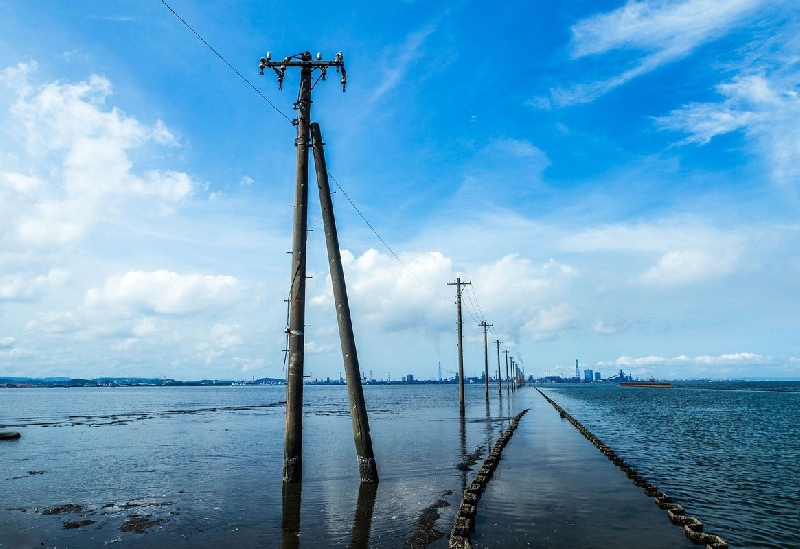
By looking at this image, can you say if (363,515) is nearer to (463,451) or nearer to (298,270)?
(298,270)

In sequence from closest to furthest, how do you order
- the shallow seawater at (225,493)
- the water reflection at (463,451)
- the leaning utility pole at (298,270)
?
the shallow seawater at (225,493)
the leaning utility pole at (298,270)
the water reflection at (463,451)

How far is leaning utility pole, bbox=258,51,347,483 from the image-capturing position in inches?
544

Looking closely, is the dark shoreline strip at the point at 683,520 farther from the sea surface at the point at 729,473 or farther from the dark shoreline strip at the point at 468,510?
the dark shoreline strip at the point at 468,510

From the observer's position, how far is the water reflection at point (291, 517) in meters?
10.2

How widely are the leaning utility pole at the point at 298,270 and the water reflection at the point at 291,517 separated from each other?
0.24 metres

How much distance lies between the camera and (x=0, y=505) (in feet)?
44.2

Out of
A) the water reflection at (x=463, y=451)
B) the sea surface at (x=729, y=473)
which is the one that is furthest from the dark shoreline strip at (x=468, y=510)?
the sea surface at (x=729, y=473)

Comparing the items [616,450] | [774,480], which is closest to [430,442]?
[616,450]

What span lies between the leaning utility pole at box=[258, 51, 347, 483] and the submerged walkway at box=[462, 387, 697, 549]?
514cm

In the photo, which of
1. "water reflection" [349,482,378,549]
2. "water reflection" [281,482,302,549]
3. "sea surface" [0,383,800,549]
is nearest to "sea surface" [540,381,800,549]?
"sea surface" [0,383,800,549]

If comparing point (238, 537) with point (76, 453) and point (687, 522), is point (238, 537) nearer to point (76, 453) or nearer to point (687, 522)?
point (687, 522)

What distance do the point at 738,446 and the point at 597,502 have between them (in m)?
19.9

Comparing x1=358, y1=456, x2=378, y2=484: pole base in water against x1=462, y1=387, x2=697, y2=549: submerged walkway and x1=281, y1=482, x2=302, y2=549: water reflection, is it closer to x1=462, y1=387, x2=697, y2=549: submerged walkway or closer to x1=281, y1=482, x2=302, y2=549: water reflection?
x1=281, y1=482, x2=302, y2=549: water reflection

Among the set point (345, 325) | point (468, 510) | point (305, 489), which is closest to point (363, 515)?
point (468, 510)
